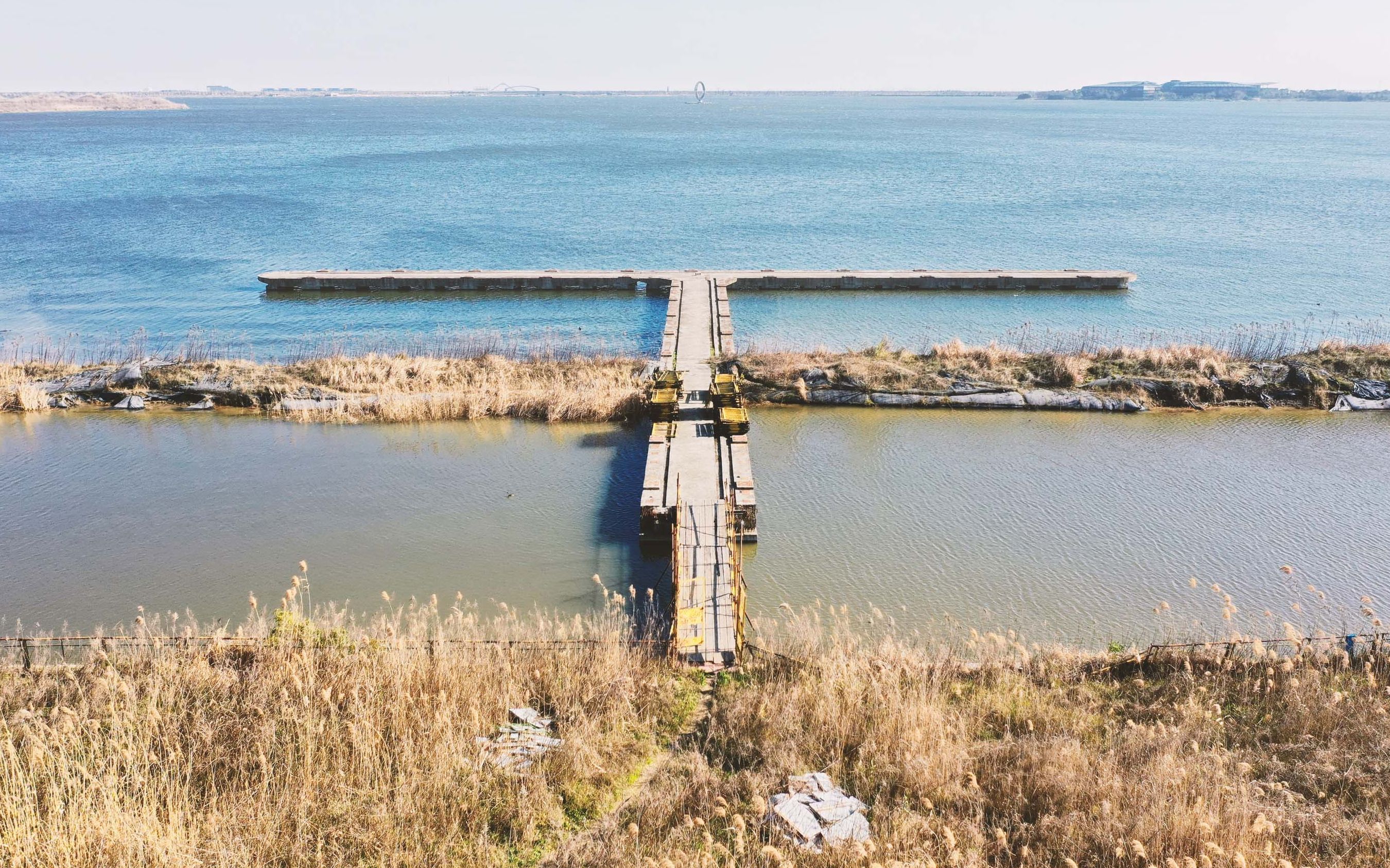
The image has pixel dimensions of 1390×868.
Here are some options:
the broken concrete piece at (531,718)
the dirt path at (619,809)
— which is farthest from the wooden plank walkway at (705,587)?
the broken concrete piece at (531,718)

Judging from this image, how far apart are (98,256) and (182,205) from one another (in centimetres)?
1644

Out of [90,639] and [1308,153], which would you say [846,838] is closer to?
[90,639]

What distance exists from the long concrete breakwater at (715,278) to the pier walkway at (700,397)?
4cm

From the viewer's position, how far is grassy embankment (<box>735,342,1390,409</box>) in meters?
19.4

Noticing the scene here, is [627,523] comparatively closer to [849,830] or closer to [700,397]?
[700,397]

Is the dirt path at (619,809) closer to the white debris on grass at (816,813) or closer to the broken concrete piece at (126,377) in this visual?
the white debris on grass at (816,813)

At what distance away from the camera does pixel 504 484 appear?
15484mm

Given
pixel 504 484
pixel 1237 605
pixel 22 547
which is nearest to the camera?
pixel 1237 605

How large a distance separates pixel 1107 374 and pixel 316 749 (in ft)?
59.5

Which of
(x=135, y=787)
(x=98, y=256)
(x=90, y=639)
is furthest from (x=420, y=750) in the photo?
(x=98, y=256)

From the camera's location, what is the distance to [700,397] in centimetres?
1783

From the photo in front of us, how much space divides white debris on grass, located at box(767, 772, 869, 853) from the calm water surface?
4539 millimetres

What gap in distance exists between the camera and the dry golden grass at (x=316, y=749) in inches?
232

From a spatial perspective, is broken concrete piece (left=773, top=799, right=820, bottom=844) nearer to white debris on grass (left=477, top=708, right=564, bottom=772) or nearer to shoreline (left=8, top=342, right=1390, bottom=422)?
white debris on grass (left=477, top=708, right=564, bottom=772)
